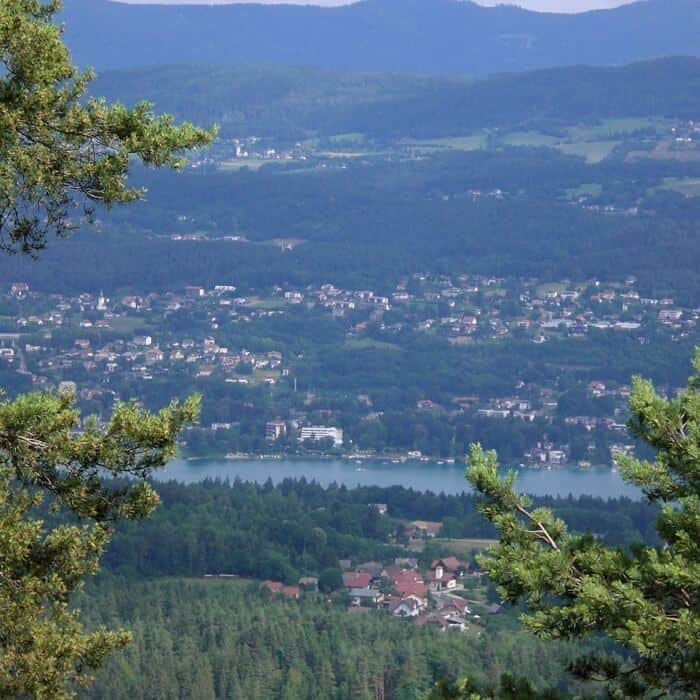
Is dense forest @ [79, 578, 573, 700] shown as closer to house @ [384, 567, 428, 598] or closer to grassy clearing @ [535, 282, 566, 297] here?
house @ [384, 567, 428, 598]

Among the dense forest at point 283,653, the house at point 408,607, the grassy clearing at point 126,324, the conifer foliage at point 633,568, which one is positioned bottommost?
the grassy clearing at point 126,324

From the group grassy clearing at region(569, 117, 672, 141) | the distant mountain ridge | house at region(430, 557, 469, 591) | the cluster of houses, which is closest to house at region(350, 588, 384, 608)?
the cluster of houses

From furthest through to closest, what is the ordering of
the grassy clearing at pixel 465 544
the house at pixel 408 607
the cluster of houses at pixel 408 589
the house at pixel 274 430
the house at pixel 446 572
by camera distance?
the house at pixel 274 430 → the grassy clearing at pixel 465 544 → the house at pixel 446 572 → the house at pixel 408 607 → the cluster of houses at pixel 408 589

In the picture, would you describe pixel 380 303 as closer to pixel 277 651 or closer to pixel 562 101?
pixel 562 101

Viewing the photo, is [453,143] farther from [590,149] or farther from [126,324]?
[126,324]

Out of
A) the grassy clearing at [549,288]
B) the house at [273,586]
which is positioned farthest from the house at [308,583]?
the grassy clearing at [549,288]

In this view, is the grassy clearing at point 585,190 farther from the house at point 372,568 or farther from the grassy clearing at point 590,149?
the house at point 372,568

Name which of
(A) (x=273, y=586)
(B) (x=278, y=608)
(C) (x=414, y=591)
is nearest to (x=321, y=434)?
(C) (x=414, y=591)

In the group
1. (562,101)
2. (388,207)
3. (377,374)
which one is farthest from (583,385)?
(562,101)
